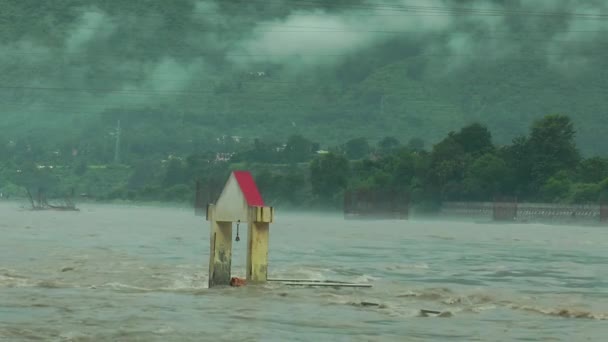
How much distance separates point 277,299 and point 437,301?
20.8ft

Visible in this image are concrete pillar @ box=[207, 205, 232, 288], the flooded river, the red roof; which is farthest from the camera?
concrete pillar @ box=[207, 205, 232, 288]

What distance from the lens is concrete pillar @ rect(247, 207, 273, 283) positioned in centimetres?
4709

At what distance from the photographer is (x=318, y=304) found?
44.9 m

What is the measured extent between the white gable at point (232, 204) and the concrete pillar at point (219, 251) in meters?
0.44

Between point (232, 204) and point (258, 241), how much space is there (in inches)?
63.0

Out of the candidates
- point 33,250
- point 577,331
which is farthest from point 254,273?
point 33,250

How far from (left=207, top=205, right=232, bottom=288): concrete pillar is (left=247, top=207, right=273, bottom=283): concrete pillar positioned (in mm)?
1012

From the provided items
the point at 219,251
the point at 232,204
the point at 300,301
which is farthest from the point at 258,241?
the point at 300,301

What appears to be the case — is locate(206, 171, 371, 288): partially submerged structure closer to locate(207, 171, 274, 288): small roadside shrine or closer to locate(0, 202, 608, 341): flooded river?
locate(207, 171, 274, 288): small roadside shrine

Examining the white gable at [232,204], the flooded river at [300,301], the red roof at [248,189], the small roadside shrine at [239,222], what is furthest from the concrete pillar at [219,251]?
the red roof at [248,189]

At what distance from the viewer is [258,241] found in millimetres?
47750

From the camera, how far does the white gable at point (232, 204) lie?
4709 centimetres

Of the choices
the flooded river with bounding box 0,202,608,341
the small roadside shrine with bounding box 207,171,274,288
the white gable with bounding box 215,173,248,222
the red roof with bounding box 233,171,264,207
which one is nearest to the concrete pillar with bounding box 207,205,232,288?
the small roadside shrine with bounding box 207,171,274,288

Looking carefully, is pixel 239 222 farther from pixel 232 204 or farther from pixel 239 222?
pixel 232 204
